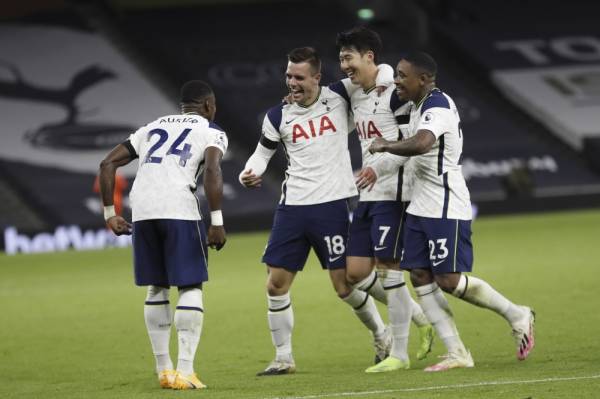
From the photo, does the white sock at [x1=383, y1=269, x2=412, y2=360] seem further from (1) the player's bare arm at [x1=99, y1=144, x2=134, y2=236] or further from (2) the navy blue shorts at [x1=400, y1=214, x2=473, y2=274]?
(1) the player's bare arm at [x1=99, y1=144, x2=134, y2=236]

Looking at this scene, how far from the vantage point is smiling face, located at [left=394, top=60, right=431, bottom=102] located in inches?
348

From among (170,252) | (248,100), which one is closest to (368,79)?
(170,252)

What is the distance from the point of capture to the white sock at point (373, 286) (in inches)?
371

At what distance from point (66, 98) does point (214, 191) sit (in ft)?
84.6

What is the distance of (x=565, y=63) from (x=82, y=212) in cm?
1517

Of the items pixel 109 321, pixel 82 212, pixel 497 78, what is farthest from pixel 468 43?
pixel 109 321

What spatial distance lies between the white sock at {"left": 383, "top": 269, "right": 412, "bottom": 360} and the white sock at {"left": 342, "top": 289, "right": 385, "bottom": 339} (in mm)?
249

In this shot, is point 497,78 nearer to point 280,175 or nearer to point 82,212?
point 280,175

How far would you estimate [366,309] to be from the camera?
9531 millimetres

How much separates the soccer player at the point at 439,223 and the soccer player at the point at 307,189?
48 cm

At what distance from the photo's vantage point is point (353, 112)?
939 cm

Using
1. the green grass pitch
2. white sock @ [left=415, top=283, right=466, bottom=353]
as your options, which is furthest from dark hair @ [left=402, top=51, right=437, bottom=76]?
the green grass pitch

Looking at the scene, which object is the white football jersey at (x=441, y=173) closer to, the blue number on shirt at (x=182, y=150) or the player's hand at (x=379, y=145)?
the player's hand at (x=379, y=145)

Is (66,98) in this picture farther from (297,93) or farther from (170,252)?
(170,252)
